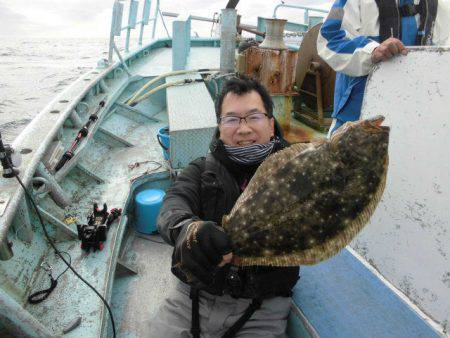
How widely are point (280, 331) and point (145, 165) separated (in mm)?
2994

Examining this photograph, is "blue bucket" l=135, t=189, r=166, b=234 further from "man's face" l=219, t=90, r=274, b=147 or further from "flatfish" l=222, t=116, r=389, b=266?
"flatfish" l=222, t=116, r=389, b=266

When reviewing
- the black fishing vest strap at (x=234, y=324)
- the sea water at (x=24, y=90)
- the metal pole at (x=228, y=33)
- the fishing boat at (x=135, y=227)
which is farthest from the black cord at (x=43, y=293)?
the sea water at (x=24, y=90)

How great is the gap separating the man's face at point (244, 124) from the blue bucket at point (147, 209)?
5.88 feet

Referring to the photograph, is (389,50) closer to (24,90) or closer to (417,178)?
(417,178)

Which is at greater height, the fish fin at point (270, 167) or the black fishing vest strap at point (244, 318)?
the fish fin at point (270, 167)

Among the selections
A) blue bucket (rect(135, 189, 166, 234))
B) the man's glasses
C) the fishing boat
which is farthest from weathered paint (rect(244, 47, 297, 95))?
the man's glasses

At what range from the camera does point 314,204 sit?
150cm

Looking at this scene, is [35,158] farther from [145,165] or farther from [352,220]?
[352,220]

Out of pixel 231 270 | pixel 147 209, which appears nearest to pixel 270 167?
pixel 231 270

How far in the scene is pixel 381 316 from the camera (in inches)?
72.7

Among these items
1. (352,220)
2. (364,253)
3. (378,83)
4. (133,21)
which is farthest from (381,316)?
(133,21)

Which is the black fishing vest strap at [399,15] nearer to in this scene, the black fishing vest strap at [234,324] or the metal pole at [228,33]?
the black fishing vest strap at [234,324]

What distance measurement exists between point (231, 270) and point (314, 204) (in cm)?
64

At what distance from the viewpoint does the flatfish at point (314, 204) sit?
150 centimetres
